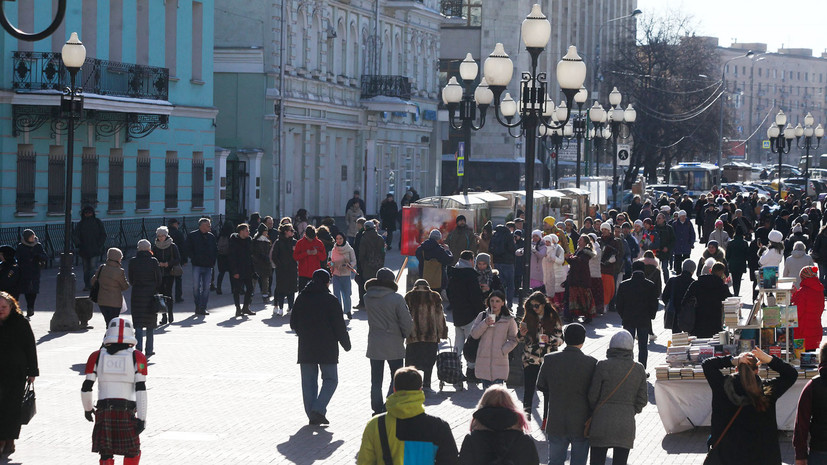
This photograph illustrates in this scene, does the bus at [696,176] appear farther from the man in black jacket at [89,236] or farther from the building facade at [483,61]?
the man in black jacket at [89,236]

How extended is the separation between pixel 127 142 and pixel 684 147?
55.7 m

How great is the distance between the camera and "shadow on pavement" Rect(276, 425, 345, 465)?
12148 millimetres

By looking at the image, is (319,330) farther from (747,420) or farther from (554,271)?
(554,271)

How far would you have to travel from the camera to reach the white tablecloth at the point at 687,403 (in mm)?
13531

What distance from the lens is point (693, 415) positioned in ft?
44.6

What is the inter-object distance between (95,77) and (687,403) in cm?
2177

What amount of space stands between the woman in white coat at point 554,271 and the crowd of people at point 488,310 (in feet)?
0.12

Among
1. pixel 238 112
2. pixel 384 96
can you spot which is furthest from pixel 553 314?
pixel 384 96

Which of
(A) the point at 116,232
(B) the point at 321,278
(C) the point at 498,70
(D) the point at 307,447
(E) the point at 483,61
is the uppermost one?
(E) the point at 483,61

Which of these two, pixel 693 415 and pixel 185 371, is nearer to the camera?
pixel 693 415

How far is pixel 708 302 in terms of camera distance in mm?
16656

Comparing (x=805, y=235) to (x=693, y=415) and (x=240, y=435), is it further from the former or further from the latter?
(x=240, y=435)

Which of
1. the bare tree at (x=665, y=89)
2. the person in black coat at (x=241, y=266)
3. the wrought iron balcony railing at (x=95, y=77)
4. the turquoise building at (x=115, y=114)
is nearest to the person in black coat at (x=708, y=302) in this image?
the person in black coat at (x=241, y=266)

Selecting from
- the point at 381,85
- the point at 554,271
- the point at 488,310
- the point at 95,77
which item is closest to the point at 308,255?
the point at 554,271
